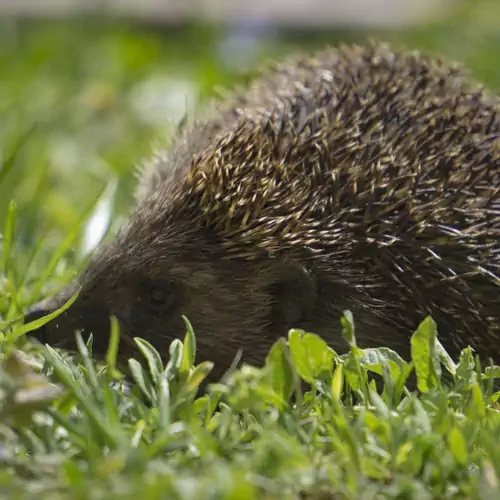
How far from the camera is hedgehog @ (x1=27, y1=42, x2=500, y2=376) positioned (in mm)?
3068

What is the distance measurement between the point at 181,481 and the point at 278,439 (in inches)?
11.9

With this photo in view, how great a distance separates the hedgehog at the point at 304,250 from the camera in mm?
3068

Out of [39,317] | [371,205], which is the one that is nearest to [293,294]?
[371,205]

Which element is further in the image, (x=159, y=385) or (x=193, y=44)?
(x=193, y=44)

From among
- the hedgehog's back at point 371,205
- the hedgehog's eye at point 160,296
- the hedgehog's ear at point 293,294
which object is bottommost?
the hedgehog's eye at point 160,296

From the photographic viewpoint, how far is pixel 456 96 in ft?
11.5

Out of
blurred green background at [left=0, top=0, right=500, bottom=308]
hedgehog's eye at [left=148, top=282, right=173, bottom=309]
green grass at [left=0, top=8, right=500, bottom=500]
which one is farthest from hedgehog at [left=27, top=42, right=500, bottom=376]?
blurred green background at [left=0, top=0, right=500, bottom=308]

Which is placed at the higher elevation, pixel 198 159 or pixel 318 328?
pixel 198 159

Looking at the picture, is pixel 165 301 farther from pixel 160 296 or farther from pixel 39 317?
pixel 39 317

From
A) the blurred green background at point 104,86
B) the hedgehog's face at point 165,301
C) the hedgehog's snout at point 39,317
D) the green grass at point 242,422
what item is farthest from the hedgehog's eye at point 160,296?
the blurred green background at point 104,86

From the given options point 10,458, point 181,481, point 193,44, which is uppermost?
point 193,44

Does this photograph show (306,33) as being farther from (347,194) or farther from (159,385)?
(159,385)

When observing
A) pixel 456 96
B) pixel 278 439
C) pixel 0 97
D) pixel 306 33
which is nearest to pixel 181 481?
pixel 278 439

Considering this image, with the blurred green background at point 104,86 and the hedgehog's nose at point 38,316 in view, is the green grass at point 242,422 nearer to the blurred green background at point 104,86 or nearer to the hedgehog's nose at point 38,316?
the hedgehog's nose at point 38,316
